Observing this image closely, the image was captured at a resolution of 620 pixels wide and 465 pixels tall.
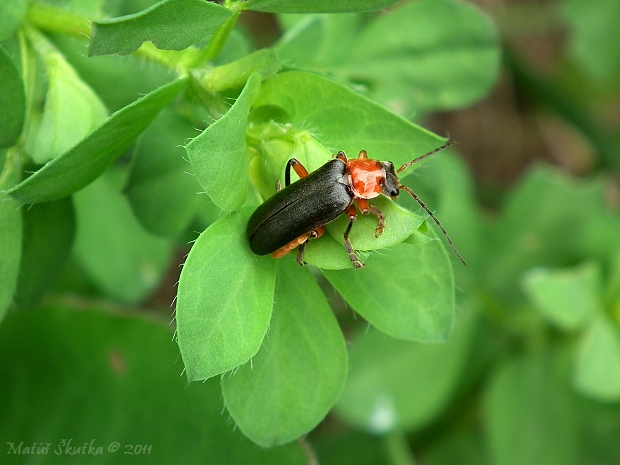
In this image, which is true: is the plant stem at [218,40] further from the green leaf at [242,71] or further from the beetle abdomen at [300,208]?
the beetle abdomen at [300,208]

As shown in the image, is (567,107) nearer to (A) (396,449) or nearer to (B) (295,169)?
(A) (396,449)

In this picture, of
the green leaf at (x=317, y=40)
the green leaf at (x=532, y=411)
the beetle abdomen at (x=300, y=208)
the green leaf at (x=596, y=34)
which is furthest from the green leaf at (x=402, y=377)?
the green leaf at (x=596, y=34)

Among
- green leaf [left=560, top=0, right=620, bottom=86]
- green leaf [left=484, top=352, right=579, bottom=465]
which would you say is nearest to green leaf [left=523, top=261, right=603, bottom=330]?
green leaf [left=484, top=352, right=579, bottom=465]

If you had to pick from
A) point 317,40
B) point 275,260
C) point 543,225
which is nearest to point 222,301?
point 275,260

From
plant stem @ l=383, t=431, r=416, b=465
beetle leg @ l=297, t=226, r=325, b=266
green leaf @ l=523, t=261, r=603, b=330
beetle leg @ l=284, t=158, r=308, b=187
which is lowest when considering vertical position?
plant stem @ l=383, t=431, r=416, b=465

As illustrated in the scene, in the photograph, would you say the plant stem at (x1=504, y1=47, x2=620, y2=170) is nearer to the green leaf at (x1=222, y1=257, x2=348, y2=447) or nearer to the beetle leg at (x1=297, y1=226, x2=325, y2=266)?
the beetle leg at (x1=297, y1=226, x2=325, y2=266)

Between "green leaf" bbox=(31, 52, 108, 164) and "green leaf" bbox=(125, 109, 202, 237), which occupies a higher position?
"green leaf" bbox=(31, 52, 108, 164)

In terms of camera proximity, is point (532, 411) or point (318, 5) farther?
point (532, 411)
